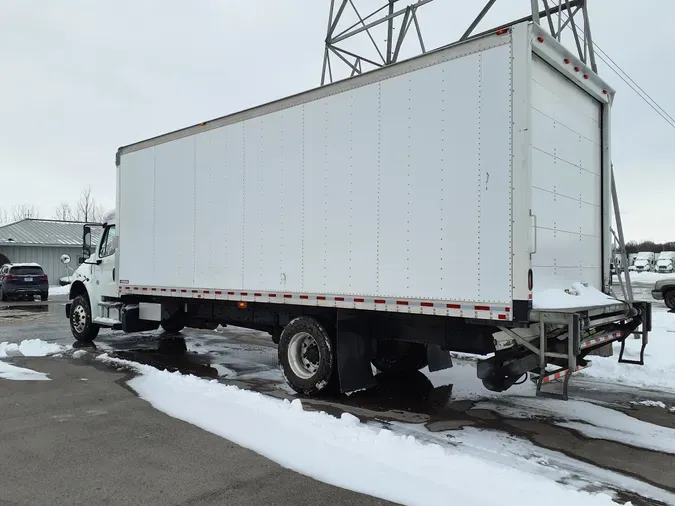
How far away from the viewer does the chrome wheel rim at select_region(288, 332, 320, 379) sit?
7.15 m

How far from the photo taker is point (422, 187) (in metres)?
5.76

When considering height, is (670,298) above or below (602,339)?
below

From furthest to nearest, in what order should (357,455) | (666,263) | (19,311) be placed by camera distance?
(666,263) → (19,311) → (357,455)

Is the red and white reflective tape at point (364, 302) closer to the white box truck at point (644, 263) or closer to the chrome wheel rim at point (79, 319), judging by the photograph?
the chrome wheel rim at point (79, 319)

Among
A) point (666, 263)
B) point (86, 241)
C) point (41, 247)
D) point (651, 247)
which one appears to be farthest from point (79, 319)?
point (651, 247)

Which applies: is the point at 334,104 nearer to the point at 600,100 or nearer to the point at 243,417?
the point at 600,100

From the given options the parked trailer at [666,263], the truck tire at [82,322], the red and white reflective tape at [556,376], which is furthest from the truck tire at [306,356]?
the parked trailer at [666,263]

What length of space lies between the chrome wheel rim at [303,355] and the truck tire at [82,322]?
6104 millimetres

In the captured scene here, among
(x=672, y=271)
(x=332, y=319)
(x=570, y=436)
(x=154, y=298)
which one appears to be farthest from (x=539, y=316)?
(x=672, y=271)

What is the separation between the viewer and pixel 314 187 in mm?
6867

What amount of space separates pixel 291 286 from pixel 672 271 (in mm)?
53015

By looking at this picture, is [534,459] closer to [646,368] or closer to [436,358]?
[436,358]

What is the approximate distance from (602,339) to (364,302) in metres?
2.67

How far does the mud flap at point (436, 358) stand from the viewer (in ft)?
24.6
